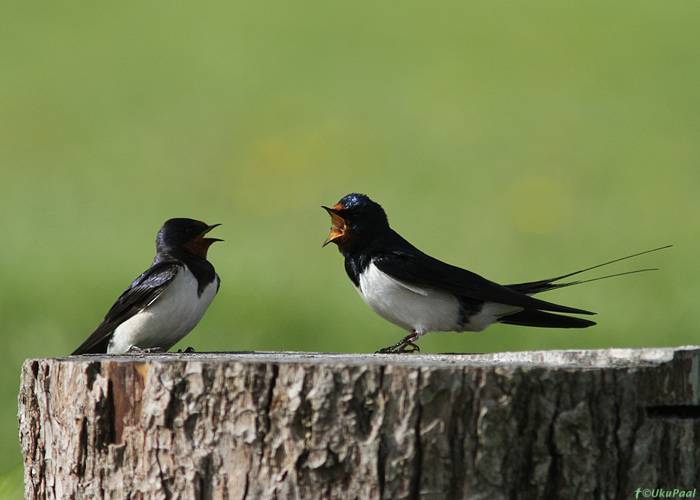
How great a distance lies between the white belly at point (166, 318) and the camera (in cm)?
390

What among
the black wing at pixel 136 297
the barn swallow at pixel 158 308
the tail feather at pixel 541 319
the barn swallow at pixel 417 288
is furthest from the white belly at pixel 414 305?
the black wing at pixel 136 297

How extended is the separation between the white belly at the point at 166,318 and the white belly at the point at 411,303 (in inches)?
34.9

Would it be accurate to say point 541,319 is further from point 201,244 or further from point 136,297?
point 136,297

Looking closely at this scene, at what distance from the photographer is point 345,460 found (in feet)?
6.31

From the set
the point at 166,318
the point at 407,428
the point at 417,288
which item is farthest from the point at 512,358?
the point at 166,318

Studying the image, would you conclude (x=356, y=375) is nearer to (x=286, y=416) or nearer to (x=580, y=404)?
(x=286, y=416)

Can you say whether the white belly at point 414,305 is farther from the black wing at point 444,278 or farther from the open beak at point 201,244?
the open beak at point 201,244

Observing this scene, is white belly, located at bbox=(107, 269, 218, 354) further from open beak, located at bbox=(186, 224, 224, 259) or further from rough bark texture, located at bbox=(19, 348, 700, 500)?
rough bark texture, located at bbox=(19, 348, 700, 500)

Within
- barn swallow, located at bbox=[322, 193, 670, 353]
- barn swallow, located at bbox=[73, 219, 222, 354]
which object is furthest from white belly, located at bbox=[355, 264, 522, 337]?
barn swallow, located at bbox=[73, 219, 222, 354]

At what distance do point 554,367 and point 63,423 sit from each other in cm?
141

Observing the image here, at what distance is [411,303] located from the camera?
3.90 metres

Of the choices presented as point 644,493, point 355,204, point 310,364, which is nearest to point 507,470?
point 644,493

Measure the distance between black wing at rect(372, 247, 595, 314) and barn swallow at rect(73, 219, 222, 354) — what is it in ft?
3.13

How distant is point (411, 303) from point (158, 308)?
126cm
